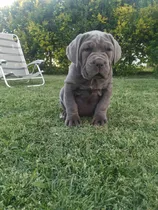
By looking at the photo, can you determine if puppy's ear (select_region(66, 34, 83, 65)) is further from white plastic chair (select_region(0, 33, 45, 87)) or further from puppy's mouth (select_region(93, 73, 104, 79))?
white plastic chair (select_region(0, 33, 45, 87))

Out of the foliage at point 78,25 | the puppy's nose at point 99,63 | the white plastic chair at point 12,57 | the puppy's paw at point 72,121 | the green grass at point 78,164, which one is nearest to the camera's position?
the green grass at point 78,164

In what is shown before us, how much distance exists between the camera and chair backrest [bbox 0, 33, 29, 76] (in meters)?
7.73

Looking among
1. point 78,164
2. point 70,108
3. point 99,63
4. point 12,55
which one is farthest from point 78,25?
point 78,164

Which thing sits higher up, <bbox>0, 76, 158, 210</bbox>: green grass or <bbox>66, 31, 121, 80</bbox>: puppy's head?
<bbox>66, 31, 121, 80</bbox>: puppy's head

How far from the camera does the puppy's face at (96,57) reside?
242 centimetres

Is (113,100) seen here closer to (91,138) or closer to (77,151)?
(91,138)

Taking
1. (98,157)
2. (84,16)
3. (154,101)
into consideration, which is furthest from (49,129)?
(84,16)

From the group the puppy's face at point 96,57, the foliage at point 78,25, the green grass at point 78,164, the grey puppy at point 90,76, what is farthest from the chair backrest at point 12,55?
the puppy's face at point 96,57

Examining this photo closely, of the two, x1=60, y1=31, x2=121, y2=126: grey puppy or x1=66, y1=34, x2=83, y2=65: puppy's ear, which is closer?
x1=60, y1=31, x2=121, y2=126: grey puppy

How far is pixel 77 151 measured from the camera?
6.41 feet

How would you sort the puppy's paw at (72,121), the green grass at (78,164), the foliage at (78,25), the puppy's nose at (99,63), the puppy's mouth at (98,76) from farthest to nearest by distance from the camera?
the foliage at (78,25) → the puppy's paw at (72,121) → the puppy's mouth at (98,76) → the puppy's nose at (99,63) → the green grass at (78,164)

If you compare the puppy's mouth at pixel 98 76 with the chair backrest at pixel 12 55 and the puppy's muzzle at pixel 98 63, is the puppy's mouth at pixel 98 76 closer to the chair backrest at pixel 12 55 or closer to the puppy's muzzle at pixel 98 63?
the puppy's muzzle at pixel 98 63

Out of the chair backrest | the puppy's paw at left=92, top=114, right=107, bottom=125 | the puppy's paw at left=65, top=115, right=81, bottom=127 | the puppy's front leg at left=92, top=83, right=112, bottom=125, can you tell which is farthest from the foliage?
the puppy's paw at left=65, top=115, right=81, bottom=127

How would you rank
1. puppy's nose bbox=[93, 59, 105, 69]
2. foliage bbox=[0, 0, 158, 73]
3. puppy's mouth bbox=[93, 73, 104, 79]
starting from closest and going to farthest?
puppy's nose bbox=[93, 59, 105, 69] < puppy's mouth bbox=[93, 73, 104, 79] < foliage bbox=[0, 0, 158, 73]
